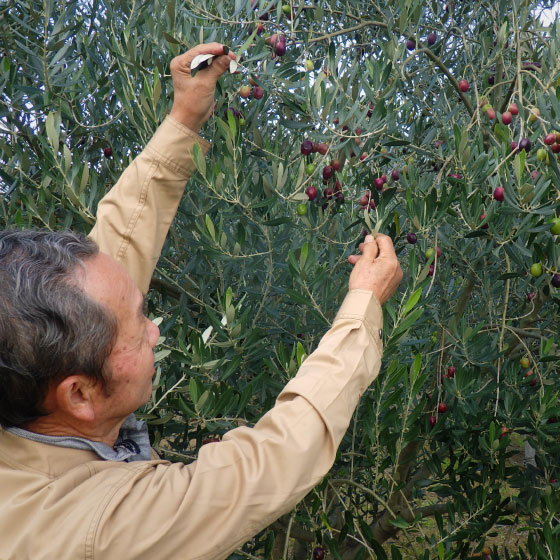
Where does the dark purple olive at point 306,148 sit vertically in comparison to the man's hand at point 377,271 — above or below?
above

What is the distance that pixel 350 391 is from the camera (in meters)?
1.45

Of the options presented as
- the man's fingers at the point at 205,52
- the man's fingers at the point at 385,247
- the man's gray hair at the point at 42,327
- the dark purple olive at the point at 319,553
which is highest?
the man's fingers at the point at 205,52

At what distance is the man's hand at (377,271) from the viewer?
1633 millimetres

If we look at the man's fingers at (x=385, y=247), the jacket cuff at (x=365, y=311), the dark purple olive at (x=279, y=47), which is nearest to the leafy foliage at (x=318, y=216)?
the dark purple olive at (x=279, y=47)

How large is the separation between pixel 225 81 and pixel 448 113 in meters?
1.14

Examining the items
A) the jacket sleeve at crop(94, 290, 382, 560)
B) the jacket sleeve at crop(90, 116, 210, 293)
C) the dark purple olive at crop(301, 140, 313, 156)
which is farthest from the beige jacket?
the dark purple olive at crop(301, 140, 313, 156)

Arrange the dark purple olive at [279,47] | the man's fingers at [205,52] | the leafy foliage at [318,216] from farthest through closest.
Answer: the dark purple olive at [279,47] → the leafy foliage at [318,216] → the man's fingers at [205,52]

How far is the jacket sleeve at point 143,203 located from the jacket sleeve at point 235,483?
765mm

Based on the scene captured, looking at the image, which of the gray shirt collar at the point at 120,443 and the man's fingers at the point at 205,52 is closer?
the gray shirt collar at the point at 120,443

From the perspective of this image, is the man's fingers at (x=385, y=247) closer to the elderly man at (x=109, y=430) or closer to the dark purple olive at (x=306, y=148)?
the elderly man at (x=109, y=430)

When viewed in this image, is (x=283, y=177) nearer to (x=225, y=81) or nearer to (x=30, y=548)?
(x=225, y=81)

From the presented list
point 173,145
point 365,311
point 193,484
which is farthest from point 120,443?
point 173,145

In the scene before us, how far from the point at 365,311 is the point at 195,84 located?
0.90 meters

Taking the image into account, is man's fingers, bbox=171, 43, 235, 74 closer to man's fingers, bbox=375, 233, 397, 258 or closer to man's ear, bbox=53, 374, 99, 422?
man's fingers, bbox=375, 233, 397, 258
